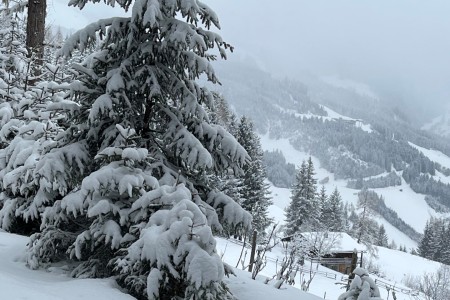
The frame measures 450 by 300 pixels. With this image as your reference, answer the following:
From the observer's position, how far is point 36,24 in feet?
30.6

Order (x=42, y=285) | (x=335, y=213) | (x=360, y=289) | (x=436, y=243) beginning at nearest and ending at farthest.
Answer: (x=42, y=285)
(x=360, y=289)
(x=335, y=213)
(x=436, y=243)

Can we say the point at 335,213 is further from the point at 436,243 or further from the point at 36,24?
the point at 36,24

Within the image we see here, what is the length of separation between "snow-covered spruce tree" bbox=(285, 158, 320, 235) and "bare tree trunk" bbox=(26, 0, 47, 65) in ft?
141

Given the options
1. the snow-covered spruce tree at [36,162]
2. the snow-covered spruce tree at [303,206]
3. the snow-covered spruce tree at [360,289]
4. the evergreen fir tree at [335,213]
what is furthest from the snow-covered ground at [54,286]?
the evergreen fir tree at [335,213]

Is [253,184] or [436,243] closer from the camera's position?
[253,184]

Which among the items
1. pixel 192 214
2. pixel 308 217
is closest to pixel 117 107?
pixel 192 214

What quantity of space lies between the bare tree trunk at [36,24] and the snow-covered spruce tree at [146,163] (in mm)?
4738

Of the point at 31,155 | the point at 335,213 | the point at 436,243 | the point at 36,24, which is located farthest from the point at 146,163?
the point at 436,243

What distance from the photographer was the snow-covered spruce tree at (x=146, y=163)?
3.65 m

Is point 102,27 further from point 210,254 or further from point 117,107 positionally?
point 210,254

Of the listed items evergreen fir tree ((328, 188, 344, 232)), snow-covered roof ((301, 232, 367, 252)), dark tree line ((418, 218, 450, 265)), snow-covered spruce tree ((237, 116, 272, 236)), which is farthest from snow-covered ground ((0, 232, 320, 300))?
dark tree line ((418, 218, 450, 265))

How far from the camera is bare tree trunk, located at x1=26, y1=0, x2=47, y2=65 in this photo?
9219mm

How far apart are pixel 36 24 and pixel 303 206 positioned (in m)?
43.2

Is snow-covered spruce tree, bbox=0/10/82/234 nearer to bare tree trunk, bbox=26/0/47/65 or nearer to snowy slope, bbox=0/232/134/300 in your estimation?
bare tree trunk, bbox=26/0/47/65
